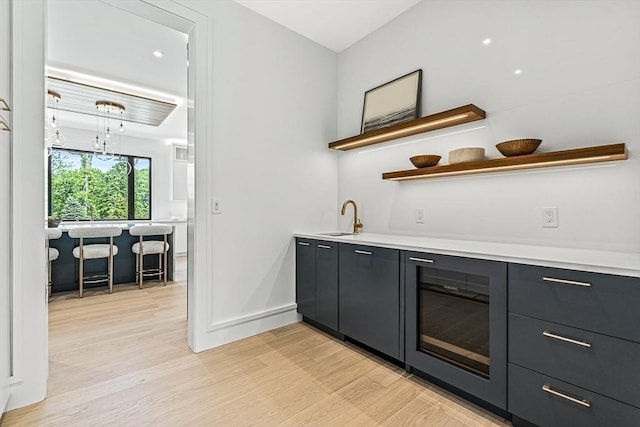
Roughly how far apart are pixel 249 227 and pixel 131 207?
5.35 m

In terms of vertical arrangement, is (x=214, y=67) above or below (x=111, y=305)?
above

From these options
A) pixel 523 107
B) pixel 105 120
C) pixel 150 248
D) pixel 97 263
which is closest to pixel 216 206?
pixel 523 107

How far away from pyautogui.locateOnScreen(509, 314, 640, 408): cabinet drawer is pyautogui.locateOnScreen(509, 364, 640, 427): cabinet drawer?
0.03m

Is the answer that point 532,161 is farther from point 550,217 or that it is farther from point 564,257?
point 564,257

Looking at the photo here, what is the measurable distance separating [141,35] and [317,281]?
2.90 m

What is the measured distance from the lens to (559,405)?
134 cm

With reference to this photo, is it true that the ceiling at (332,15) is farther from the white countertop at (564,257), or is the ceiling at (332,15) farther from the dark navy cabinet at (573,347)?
the dark navy cabinet at (573,347)

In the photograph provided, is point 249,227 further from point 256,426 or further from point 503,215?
point 503,215

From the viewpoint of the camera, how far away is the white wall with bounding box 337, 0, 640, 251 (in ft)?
5.31

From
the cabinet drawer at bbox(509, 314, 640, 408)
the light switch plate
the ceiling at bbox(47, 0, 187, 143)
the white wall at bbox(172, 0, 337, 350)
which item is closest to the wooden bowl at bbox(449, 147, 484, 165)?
the cabinet drawer at bbox(509, 314, 640, 408)

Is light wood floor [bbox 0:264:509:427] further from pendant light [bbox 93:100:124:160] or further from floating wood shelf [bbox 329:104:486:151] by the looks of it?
pendant light [bbox 93:100:124:160]

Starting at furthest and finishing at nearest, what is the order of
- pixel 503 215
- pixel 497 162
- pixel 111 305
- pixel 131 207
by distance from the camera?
pixel 131 207
pixel 111 305
pixel 503 215
pixel 497 162

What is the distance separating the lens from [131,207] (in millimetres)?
6719

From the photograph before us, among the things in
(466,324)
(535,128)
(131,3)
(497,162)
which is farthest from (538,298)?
(131,3)
